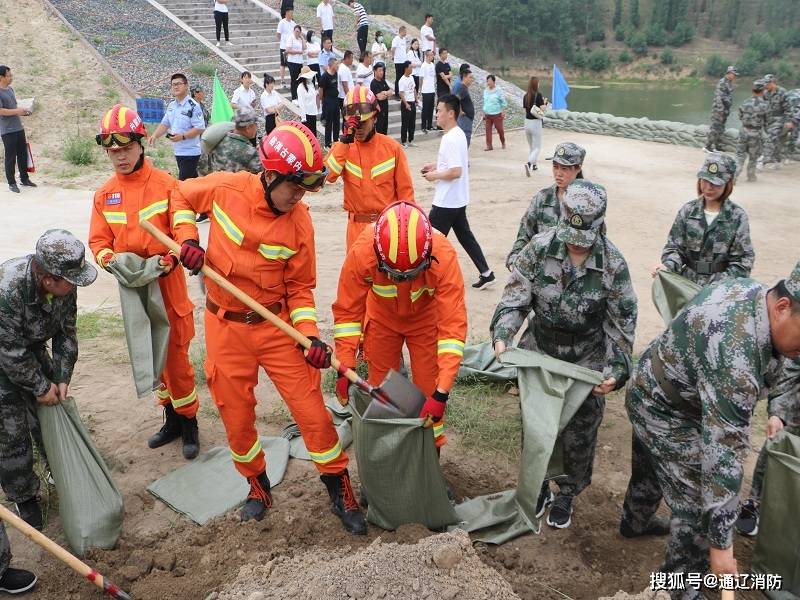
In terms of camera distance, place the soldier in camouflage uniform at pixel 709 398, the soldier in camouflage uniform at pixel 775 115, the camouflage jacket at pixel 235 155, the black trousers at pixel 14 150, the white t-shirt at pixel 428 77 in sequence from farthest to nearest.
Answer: the white t-shirt at pixel 428 77 < the soldier in camouflage uniform at pixel 775 115 < the black trousers at pixel 14 150 < the camouflage jacket at pixel 235 155 < the soldier in camouflage uniform at pixel 709 398

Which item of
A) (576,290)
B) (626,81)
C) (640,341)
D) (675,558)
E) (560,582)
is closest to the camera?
(675,558)

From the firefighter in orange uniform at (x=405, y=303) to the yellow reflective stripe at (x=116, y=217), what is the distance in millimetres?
1525

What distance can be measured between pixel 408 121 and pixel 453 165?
29.2ft

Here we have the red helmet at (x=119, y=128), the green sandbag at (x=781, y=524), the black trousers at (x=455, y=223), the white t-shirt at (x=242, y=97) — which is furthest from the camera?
the white t-shirt at (x=242, y=97)

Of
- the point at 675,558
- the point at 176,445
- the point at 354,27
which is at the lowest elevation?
the point at 176,445

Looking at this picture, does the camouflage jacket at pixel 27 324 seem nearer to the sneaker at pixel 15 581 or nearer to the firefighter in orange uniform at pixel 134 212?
the firefighter in orange uniform at pixel 134 212

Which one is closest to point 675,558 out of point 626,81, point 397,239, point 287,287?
point 397,239

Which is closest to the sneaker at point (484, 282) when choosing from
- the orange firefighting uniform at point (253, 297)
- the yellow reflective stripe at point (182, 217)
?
the orange firefighting uniform at point (253, 297)

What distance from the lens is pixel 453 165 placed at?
684 centimetres

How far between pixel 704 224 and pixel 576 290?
185cm

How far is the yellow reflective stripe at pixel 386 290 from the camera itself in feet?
13.3

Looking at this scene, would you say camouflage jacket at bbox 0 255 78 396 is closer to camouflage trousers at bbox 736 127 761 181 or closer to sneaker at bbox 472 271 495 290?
sneaker at bbox 472 271 495 290

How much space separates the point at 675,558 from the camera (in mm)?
3338

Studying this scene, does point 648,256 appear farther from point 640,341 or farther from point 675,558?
point 675,558
